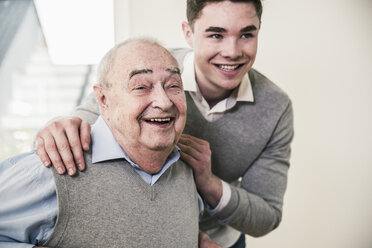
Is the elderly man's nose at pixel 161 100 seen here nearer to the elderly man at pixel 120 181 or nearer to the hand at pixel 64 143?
the elderly man at pixel 120 181

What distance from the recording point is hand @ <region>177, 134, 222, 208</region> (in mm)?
1286

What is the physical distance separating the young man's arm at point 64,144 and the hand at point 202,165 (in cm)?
38

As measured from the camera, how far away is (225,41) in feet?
4.75

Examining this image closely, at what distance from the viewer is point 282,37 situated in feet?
8.37

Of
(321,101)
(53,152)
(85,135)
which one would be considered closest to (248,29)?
(85,135)

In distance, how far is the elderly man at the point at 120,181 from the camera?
0.91m

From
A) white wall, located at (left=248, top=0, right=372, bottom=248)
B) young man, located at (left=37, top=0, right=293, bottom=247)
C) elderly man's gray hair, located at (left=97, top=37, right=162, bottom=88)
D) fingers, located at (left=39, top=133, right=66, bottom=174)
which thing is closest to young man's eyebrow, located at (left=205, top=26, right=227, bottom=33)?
young man, located at (left=37, top=0, right=293, bottom=247)

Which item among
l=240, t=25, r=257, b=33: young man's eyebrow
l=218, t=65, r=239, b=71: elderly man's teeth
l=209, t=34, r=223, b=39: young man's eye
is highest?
l=240, t=25, r=257, b=33: young man's eyebrow

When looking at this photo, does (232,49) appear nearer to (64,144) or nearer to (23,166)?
(64,144)

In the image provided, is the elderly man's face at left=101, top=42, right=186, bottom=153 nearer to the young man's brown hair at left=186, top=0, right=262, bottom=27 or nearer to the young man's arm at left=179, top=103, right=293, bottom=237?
the young man's arm at left=179, top=103, right=293, bottom=237

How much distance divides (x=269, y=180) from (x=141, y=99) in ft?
2.81

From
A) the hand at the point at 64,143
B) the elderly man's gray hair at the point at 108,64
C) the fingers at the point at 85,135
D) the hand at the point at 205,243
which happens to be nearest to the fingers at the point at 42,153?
the hand at the point at 64,143

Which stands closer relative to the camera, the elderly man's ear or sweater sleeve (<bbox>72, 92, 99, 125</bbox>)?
the elderly man's ear

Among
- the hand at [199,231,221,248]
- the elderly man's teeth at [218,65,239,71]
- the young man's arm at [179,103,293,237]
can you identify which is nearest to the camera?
the hand at [199,231,221,248]
